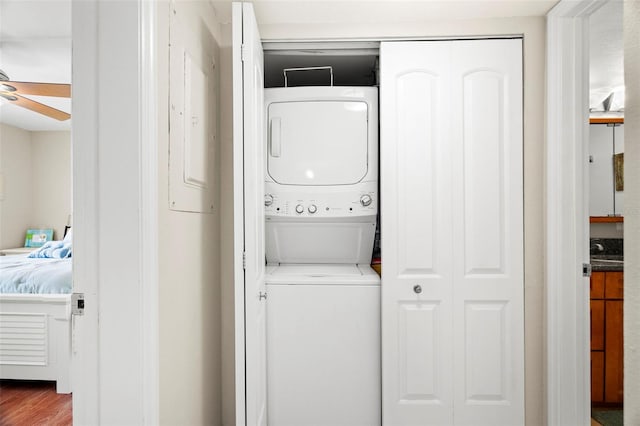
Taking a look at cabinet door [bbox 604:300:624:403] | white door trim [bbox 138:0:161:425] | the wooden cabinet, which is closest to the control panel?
white door trim [bbox 138:0:161:425]

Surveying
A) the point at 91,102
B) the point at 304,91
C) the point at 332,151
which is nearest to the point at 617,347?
the point at 332,151

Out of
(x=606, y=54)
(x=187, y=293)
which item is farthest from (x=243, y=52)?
(x=606, y=54)

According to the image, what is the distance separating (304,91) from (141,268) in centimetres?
141

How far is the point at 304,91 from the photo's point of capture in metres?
2.19

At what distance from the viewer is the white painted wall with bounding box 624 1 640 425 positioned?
67 cm

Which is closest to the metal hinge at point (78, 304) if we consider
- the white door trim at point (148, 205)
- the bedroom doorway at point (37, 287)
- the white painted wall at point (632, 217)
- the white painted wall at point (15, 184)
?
the white door trim at point (148, 205)

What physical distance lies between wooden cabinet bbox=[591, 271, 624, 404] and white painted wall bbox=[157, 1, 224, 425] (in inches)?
95.7

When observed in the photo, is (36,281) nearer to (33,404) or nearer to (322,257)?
(33,404)

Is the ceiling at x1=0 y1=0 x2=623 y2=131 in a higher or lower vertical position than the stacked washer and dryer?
higher

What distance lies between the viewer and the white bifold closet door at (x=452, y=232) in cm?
201

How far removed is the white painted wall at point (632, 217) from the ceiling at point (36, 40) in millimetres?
2426

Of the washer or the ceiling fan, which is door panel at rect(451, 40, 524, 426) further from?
the ceiling fan

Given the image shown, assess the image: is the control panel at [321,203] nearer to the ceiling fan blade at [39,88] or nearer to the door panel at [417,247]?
the door panel at [417,247]

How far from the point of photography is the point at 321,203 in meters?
2.19
